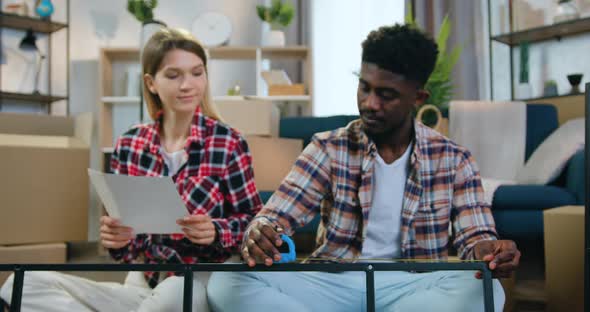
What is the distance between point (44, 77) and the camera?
374cm

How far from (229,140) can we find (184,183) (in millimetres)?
137

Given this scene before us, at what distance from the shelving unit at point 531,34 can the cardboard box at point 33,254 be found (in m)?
2.50

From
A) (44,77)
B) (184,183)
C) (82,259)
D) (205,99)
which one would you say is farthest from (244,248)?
(44,77)

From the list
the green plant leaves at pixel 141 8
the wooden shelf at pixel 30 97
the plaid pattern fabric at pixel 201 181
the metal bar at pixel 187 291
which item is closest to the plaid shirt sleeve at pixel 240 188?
the plaid pattern fabric at pixel 201 181

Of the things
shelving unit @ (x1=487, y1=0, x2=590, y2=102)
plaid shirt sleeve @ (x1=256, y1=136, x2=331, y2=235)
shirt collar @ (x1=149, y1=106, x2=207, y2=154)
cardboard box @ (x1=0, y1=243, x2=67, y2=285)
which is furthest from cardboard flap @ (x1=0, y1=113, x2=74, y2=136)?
shelving unit @ (x1=487, y1=0, x2=590, y2=102)

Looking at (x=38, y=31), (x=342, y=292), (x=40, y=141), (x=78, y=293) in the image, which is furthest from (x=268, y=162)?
(x=38, y=31)

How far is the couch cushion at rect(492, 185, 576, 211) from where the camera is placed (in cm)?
201

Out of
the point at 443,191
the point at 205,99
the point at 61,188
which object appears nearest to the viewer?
the point at 443,191

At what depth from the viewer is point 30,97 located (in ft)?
11.7

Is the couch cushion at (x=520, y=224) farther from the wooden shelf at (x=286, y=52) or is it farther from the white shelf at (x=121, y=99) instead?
the white shelf at (x=121, y=99)

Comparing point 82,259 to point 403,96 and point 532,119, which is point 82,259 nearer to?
point 403,96

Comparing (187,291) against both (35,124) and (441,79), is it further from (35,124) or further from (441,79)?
(441,79)

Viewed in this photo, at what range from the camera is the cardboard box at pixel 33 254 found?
1.68 meters

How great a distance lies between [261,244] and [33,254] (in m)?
1.25
